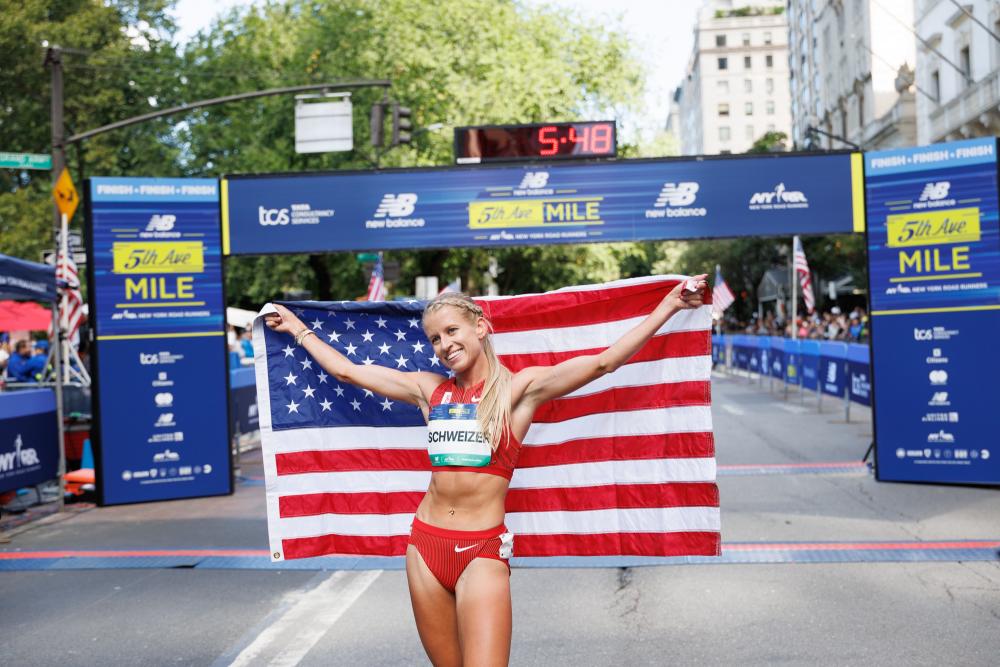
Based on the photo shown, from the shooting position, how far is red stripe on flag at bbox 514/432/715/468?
5.15 m

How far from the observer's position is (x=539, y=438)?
532 centimetres

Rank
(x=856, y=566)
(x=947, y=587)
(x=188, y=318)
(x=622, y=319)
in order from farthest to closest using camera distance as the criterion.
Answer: (x=188, y=318) → (x=856, y=566) → (x=947, y=587) → (x=622, y=319)

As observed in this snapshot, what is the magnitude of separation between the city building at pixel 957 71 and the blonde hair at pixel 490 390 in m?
32.6

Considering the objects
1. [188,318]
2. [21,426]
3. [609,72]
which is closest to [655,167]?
[188,318]

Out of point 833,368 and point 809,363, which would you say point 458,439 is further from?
point 809,363

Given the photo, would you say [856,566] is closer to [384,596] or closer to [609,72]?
Result: [384,596]

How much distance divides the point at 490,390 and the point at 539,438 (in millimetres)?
1358

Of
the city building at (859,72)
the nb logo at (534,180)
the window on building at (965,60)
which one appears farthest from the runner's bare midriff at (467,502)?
the city building at (859,72)

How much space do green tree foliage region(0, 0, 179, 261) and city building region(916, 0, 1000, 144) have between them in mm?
27236

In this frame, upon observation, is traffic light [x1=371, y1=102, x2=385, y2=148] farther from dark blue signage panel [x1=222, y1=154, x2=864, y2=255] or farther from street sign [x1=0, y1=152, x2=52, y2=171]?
dark blue signage panel [x1=222, y1=154, x2=864, y2=255]

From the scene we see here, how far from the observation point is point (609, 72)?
3900 cm

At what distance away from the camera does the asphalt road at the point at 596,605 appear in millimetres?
6031

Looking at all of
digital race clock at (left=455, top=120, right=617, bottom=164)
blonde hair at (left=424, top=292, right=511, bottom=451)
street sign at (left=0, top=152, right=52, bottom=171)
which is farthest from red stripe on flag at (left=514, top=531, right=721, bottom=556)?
street sign at (left=0, top=152, right=52, bottom=171)

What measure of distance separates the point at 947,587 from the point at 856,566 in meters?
0.81
